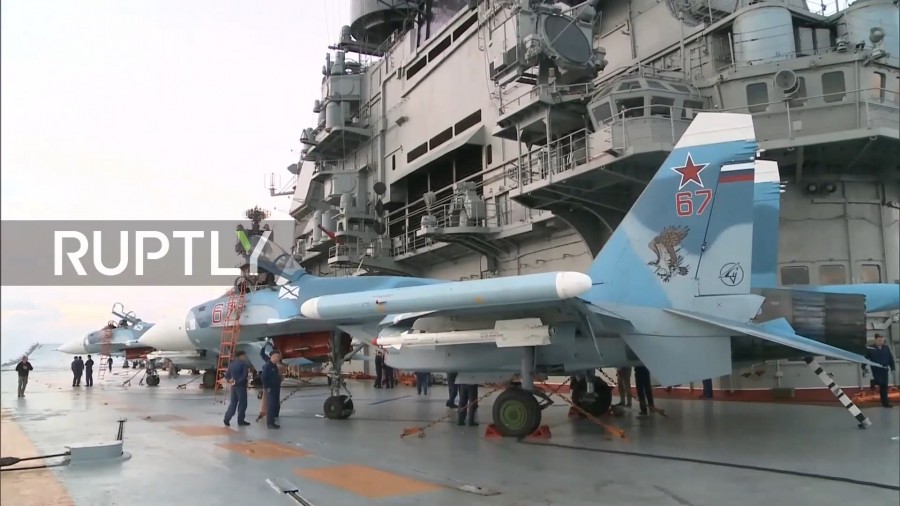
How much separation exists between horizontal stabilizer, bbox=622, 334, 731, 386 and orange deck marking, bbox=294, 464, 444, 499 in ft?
11.6

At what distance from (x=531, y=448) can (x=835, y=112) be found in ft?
27.3

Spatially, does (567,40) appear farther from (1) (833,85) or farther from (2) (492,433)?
(2) (492,433)

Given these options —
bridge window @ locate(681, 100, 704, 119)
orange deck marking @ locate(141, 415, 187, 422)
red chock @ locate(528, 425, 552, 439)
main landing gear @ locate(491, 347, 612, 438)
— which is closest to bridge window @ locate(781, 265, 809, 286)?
bridge window @ locate(681, 100, 704, 119)

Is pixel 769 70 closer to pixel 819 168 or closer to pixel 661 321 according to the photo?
pixel 819 168

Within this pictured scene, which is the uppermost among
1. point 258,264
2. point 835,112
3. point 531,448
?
point 835,112

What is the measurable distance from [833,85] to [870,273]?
3.59 meters

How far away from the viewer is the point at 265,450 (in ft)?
24.1

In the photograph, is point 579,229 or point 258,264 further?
point 579,229

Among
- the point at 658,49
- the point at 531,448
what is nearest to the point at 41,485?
the point at 531,448

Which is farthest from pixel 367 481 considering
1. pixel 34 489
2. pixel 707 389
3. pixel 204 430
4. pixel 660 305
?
pixel 707 389

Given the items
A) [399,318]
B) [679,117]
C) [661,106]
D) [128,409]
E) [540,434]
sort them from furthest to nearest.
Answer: [128,409] → [679,117] → [661,106] → [399,318] → [540,434]

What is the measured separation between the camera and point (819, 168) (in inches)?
463

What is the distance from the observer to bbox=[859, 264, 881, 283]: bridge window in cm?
1159

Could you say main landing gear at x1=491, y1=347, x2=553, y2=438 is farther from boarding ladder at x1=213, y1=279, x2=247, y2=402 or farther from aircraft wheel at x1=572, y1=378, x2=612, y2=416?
boarding ladder at x1=213, y1=279, x2=247, y2=402
